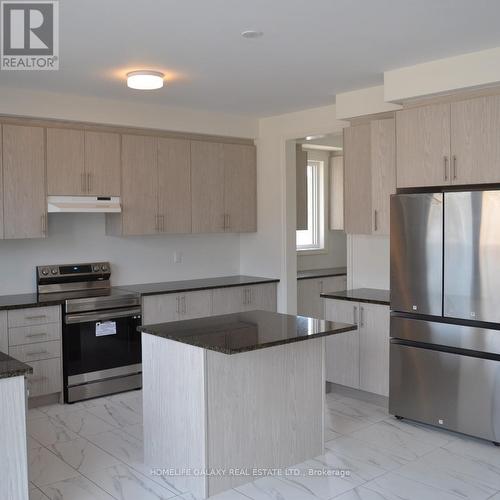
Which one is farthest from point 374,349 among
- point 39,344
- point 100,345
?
point 39,344

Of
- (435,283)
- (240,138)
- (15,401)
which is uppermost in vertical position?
(240,138)

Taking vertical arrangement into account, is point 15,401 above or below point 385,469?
above

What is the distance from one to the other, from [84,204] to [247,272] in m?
2.16

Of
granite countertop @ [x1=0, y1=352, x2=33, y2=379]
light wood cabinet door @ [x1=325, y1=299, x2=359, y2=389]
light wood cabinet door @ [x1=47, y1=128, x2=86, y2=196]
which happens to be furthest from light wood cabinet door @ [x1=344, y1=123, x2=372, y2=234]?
granite countertop @ [x1=0, y1=352, x2=33, y2=379]

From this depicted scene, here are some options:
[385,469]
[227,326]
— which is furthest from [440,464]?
[227,326]

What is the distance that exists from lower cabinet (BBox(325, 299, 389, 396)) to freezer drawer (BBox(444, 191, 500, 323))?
0.73 m

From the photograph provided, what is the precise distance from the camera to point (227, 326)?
11.4ft

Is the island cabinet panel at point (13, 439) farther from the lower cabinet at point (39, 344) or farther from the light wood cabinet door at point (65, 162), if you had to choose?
the light wood cabinet door at point (65, 162)

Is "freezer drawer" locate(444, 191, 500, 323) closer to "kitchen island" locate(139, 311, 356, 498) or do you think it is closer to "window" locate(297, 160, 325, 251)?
"kitchen island" locate(139, 311, 356, 498)

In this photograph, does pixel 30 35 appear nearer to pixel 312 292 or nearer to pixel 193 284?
pixel 193 284

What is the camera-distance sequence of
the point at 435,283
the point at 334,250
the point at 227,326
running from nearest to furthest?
the point at 227,326 < the point at 435,283 < the point at 334,250

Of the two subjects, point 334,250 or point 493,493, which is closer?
point 493,493

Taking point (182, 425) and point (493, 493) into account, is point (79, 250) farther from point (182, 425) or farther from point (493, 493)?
point (493, 493)

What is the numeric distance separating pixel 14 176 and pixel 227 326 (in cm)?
239
